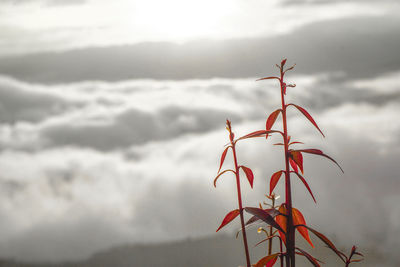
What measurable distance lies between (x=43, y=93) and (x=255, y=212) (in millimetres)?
38934

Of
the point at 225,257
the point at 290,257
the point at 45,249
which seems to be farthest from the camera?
the point at 45,249

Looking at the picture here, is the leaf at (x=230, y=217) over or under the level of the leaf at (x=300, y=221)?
over

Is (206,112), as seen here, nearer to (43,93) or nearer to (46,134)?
(46,134)

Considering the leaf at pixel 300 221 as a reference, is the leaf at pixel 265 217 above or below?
above

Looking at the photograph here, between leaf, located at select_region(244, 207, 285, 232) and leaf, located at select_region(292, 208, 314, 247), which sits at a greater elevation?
leaf, located at select_region(244, 207, 285, 232)

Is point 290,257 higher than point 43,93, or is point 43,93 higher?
point 43,93

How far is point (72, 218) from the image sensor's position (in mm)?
25750

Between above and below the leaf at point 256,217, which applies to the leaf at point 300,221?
below

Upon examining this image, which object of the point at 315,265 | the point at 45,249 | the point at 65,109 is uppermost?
the point at 65,109

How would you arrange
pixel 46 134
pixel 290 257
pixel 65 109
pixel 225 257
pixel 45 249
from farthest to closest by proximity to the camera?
pixel 65 109 < pixel 46 134 < pixel 45 249 < pixel 225 257 < pixel 290 257

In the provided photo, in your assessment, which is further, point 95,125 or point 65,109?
point 65,109

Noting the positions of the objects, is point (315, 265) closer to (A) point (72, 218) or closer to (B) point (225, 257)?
(B) point (225, 257)

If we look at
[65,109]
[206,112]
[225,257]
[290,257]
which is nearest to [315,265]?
[290,257]

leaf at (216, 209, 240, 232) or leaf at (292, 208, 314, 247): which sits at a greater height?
leaf at (216, 209, 240, 232)
